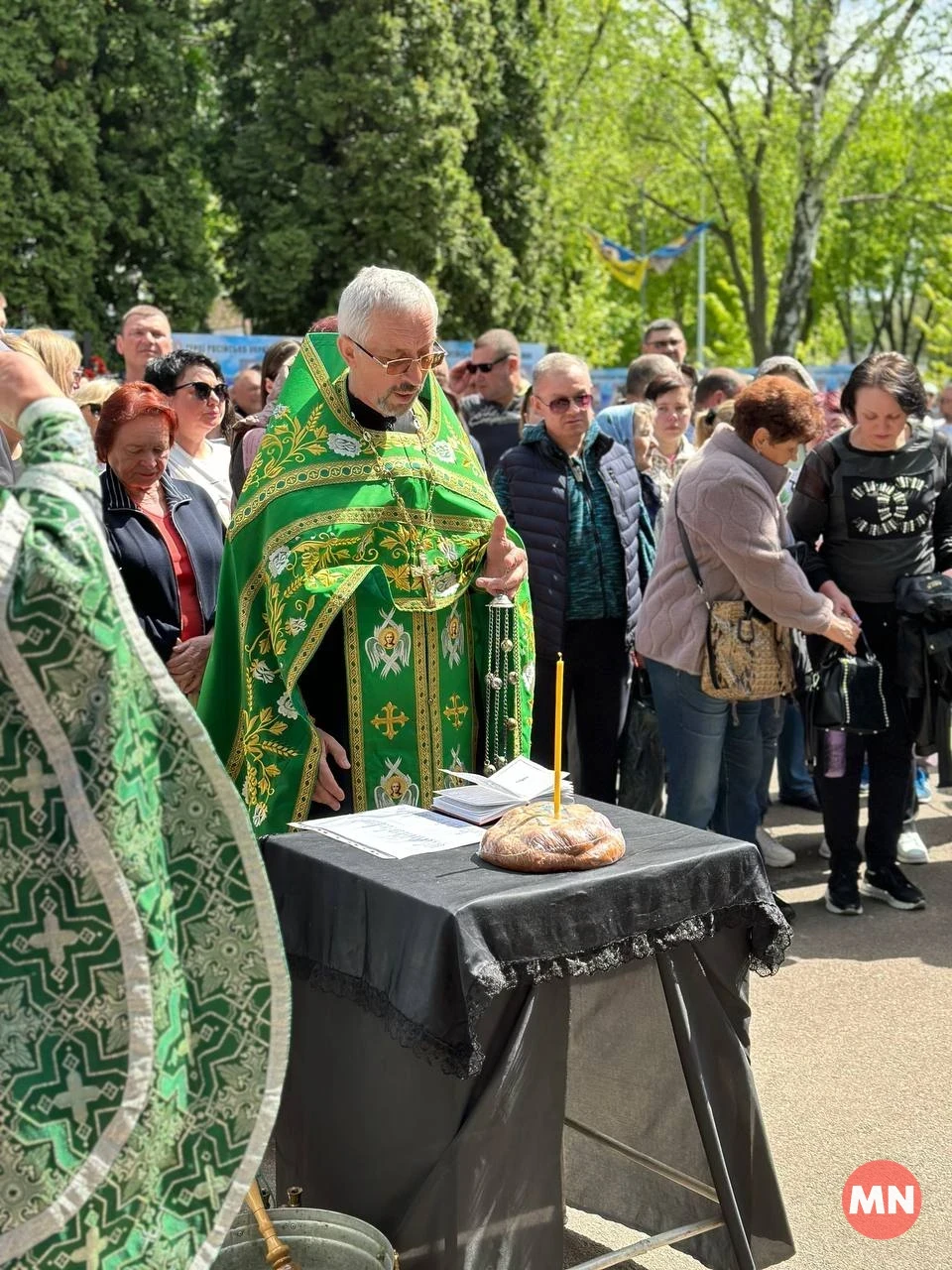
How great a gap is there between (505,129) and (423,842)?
24.9 m

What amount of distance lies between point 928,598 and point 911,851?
1.65 meters

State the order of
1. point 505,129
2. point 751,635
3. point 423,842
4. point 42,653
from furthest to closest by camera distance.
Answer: point 505,129 → point 751,635 → point 423,842 → point 42,653

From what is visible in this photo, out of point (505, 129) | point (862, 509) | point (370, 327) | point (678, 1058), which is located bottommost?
point (678, 1058)

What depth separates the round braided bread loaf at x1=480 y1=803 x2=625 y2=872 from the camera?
121 inches

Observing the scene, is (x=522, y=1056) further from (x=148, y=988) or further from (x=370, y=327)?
(x=370, y=327)

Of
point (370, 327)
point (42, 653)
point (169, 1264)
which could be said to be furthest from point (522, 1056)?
point (370, 327)

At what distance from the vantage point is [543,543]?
6.15 meters

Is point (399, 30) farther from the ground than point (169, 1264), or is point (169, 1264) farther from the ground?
point (399, 30)

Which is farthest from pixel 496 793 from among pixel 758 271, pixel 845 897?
pixel 758 271

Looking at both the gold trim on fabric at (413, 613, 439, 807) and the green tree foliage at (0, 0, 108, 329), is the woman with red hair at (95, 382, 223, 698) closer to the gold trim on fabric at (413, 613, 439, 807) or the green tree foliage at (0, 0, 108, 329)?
the gold trim on fabric at (413, 613, 439, 807)

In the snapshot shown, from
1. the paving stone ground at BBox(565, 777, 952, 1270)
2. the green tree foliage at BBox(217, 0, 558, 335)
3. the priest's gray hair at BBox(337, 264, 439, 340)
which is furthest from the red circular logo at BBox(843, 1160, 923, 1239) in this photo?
the green tree foliage at BBox(217, 0, 558, 335)

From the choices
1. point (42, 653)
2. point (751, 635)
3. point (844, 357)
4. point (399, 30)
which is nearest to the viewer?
point (42, 653)

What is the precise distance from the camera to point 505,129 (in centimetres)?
2648

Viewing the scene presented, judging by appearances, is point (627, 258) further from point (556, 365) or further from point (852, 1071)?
point (852, 1071)
